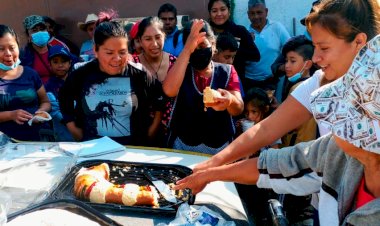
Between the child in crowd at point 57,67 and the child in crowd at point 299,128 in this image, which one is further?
the child in crowd at point 57,67

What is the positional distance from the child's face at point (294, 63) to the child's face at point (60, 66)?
232 centimetres

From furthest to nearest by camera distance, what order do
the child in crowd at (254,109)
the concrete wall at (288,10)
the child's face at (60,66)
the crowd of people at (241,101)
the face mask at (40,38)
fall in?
the concrete wall at (288,10) < the face mask at (40,38) < the child's face at (60,66) < the child in crowd at (254,109) < the crowd of people at (241,101)

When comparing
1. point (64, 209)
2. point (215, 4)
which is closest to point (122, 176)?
point (64, 209)

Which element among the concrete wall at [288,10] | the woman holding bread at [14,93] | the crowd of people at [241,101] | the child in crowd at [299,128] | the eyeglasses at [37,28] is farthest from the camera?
the concrete wall at [288,10]

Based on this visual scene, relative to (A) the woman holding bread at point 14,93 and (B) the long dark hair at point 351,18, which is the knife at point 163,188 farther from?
(A) the woman holding bread at point 14,93

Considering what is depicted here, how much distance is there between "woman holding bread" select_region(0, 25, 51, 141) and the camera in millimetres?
3109

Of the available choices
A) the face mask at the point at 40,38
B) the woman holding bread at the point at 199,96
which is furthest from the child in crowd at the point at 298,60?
the face mask at the point at 40,38

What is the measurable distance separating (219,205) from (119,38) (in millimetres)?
1376

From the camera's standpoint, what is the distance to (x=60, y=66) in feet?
14.3

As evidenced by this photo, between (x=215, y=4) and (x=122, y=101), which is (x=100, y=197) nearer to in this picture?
(x=122, y=101)

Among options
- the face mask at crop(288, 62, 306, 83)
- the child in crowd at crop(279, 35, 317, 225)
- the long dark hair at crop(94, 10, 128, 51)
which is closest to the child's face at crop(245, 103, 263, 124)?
the child in crowd at crop(279, 35, 317, 225)

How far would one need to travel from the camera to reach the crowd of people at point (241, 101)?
1184mm

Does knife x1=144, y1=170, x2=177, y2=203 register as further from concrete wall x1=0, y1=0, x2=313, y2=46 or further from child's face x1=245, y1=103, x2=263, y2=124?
concrete wall x1=0, y1=0, x2=313, y2=46

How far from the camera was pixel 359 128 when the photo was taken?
106cm
